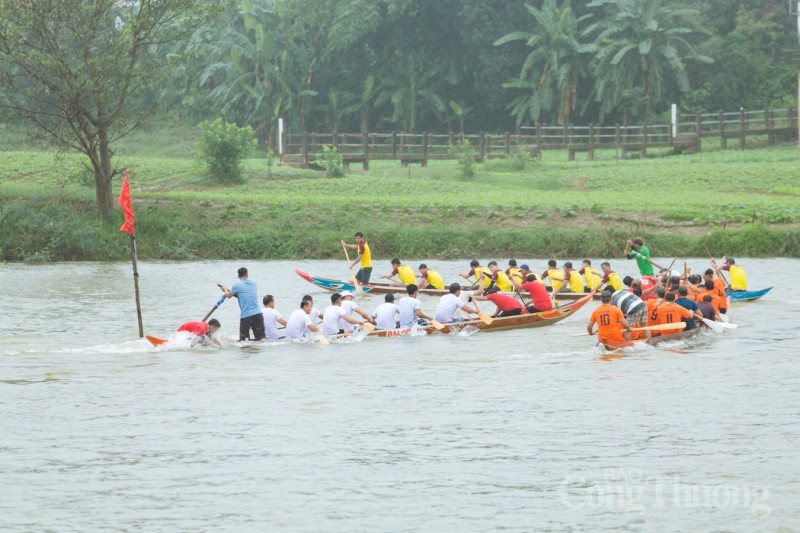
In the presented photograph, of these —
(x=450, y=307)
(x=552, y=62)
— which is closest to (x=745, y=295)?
(x=450, y=307)

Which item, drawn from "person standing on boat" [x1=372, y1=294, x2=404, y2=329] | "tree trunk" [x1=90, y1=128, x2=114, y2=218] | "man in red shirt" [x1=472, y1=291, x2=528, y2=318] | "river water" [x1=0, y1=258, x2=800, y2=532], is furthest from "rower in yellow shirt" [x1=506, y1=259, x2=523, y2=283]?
"tree trunk" [x1=90, y1=128, x2=114, y2=218]

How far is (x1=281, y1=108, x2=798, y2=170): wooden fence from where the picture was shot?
56.2 m

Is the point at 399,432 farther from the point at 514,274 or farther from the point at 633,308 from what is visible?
the point at 514,274

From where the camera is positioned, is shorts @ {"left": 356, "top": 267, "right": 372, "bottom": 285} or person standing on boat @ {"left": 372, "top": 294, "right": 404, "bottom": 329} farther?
shorts @ {"left": 356, "top": 267, "right": 372, "bottom": 285}

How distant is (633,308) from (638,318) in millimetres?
312

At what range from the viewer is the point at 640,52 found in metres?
57.3

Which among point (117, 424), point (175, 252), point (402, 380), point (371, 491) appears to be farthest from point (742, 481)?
point (175, 252)

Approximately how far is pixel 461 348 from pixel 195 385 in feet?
18.7

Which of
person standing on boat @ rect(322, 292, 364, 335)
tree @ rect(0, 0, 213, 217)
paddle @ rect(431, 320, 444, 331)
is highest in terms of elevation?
tree @ rect(0, 0, 213, 217)

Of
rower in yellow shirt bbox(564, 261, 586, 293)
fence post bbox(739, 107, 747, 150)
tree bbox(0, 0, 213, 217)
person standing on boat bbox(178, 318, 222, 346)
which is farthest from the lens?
fence post bbox(739, 107, 747, 150)

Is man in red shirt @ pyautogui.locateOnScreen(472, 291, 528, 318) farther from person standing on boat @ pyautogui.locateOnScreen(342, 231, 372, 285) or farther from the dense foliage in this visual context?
the dense foliage

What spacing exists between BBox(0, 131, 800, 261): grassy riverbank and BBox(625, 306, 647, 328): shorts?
15.8 meters

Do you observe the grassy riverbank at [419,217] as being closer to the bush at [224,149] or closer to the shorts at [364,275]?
the bush at [224,149]

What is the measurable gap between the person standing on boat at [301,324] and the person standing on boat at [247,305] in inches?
21.0
